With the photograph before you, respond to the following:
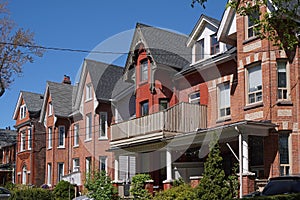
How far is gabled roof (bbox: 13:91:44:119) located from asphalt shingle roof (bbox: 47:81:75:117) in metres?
3.91

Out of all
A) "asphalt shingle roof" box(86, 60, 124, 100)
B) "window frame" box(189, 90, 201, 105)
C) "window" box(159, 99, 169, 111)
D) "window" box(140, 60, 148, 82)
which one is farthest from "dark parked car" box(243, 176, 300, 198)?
"asphalt shingle roof" box(86, 60, 124, 100)

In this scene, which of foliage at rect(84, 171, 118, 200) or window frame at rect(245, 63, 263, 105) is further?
foliage at rect(84, 171, 118, 200)

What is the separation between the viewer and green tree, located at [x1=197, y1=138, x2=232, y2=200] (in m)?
21.4

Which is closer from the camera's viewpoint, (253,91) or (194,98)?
(253,91)

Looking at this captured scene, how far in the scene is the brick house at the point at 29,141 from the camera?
50.6 meters

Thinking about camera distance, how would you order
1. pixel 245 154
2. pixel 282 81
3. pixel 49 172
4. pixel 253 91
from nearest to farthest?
pixel 245 154 < pixel 282 81 < pixel 253 91 < pixel 49 172

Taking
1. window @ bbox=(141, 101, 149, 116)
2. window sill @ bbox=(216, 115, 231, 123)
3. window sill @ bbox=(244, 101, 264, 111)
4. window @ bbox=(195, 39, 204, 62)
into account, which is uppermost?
window @ bbox=(195, 39, 204, 62)

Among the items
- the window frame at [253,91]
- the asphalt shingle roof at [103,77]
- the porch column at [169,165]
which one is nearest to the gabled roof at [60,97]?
the asphalt shingle roof at [103,77]

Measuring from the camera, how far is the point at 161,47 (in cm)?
3238

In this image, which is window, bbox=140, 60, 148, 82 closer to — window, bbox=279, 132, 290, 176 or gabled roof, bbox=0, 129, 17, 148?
window, bbox=279, 132, 290, 176

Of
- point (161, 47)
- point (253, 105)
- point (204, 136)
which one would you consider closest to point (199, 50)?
point (161, 47)

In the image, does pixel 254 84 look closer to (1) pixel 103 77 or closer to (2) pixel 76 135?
(1) pixel 103 77

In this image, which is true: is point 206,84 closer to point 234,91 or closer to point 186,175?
point 234,91

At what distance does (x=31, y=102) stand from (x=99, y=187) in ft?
85.7
